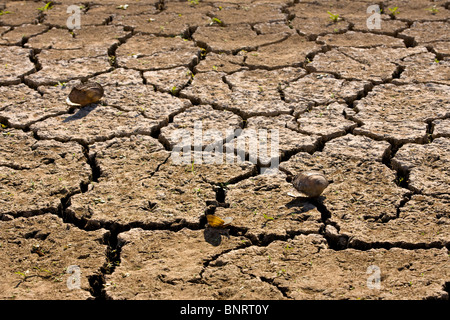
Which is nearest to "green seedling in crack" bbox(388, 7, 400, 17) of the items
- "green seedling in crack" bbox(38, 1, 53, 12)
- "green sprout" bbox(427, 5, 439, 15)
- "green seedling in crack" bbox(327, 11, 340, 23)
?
"green sprout" bbox(427, 5, 439, 15)

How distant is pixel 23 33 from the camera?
5.38 meters

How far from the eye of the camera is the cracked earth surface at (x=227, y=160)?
2477 mm

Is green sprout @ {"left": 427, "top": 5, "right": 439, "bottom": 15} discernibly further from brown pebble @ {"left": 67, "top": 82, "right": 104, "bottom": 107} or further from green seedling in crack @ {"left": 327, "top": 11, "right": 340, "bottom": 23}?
brown pebble @ {"left": 67, "top": 82, "right": 104, "bottom": 107}

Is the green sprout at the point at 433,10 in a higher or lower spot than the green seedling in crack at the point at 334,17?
higher

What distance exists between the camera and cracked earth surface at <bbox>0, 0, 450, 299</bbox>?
248 centimetres

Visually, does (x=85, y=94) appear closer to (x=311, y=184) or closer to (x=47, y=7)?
(x=311, y=184)

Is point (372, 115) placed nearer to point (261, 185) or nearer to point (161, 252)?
point (261, 185)

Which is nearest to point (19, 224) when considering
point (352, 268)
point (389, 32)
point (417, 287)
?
point (352, 268)

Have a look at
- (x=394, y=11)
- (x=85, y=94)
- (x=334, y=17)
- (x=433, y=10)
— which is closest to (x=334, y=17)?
(x=334, y=17)

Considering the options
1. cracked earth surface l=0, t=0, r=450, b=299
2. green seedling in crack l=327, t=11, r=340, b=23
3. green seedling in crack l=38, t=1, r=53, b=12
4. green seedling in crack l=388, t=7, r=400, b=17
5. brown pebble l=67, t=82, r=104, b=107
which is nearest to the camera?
cracked earth surface l=0, t=0, r=450, b=299

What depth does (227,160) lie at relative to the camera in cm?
331

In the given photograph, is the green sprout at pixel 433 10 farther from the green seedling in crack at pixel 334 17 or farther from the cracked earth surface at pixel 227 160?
the green seedling in crack at pixel 334 17

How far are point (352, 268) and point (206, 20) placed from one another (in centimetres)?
379

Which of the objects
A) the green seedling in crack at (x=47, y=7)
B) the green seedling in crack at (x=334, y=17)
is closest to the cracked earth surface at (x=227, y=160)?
the green seedling in crack at (x=334, y=17)
